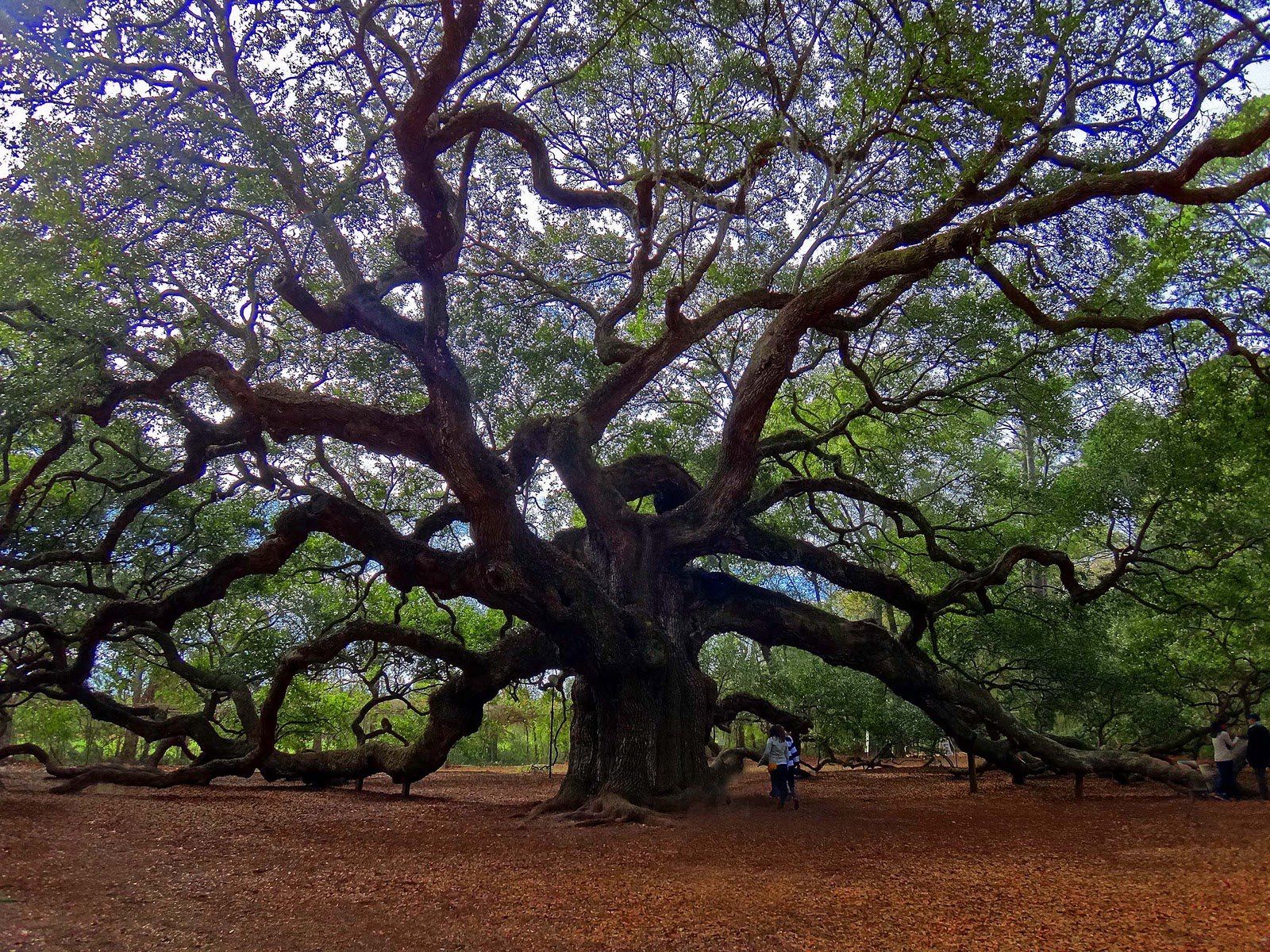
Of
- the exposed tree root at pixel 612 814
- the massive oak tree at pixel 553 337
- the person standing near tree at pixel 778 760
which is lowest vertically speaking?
the exposed tree root at pixel 612 814

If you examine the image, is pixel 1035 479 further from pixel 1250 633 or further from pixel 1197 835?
pixel 1197 835

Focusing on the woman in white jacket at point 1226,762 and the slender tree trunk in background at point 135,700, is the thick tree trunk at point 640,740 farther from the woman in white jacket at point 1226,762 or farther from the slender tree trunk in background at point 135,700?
the slender tree trunk in background at point 135,700

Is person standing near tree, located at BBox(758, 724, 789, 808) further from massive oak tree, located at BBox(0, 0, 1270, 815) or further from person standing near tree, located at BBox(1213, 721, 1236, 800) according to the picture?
person standing near tree, located at BBox(1213, 721, 1236, 800)

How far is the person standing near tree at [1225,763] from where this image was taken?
30.9ft

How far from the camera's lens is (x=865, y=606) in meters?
25.2

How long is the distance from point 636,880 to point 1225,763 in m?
8.67

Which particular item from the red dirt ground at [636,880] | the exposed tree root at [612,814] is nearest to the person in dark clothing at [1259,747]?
the red dirt ground at [636,880]

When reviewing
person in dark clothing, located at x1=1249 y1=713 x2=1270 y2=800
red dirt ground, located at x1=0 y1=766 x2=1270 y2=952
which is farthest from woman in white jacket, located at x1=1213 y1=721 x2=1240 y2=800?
red dirt ground, located at x1=0 y1=766 x2=1270 y2=952

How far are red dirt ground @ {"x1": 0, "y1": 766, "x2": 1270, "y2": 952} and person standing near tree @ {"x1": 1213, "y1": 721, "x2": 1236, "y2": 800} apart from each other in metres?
1.01

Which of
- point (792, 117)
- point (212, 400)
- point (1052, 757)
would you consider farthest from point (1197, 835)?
point (212, 400)

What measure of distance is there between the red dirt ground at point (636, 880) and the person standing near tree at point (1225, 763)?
101 centimetres

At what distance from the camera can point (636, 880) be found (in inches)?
198

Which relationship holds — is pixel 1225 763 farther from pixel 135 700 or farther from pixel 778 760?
pixel 135 700

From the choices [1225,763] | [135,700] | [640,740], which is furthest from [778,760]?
[135,700]
